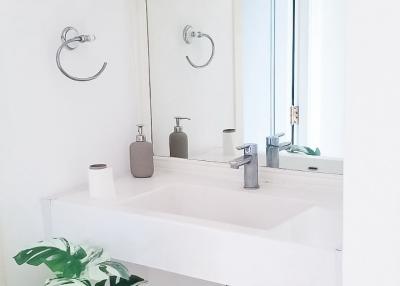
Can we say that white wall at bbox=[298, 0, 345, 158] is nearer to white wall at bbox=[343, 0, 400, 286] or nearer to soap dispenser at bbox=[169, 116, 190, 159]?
soap dispenser at bbox=[169, 116, 190, 159]

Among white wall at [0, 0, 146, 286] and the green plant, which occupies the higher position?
white wall at [0, 0, 146, 286]

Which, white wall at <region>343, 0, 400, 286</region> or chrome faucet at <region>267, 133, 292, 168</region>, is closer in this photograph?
white wall at <region>343, 0, 400, 286</region>

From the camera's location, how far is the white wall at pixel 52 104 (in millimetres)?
1600

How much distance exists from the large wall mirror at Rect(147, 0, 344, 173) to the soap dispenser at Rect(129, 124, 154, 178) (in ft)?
0.41

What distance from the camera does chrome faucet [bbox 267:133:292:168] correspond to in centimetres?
181

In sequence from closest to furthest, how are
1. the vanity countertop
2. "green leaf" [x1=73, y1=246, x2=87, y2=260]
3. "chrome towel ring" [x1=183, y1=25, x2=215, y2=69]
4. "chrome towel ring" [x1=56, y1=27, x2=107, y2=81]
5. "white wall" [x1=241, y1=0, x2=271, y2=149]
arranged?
the vanity countertop
"green leaf" [x1=73, y1=246, x2=87, y2=260]
"chrome towel ring" [x1=56, y1=27, x2=107, y2=81]
"white wall" [x1=241, y1=0, x2=271, y2=149]
"chrome towel ring" [x1=183, y1=25, x2=215, y2=69]

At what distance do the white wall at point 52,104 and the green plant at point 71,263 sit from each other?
0.24 metres

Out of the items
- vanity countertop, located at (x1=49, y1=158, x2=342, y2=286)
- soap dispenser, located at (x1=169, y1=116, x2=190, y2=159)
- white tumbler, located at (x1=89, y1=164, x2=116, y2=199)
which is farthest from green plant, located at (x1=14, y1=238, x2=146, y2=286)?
soap dispenser, located at (x1=169, y1=116, x2=190, y2=159)

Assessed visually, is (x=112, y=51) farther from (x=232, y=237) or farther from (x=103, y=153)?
(x=232, y=237)

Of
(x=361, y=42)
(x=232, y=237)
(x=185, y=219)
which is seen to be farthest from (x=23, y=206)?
(x=361, y=42)

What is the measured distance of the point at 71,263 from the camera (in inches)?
54.7

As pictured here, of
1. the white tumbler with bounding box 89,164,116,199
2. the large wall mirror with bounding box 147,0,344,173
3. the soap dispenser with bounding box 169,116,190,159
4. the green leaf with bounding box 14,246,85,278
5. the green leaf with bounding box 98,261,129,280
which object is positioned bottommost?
the green leaf with bounding box 98,261,129,280

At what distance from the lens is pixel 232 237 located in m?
1.35

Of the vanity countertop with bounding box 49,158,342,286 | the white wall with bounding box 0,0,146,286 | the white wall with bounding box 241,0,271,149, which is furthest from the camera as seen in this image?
the white wall with bounding box 241,0,271,149
